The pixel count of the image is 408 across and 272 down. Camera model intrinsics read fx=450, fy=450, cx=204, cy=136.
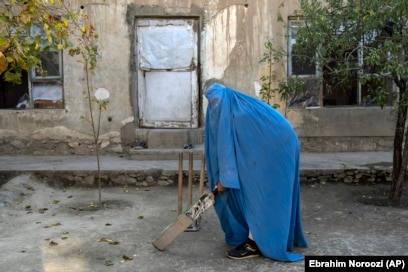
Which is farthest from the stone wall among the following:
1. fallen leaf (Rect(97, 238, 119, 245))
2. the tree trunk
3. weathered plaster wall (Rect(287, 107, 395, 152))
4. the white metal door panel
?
fallen leaf (Rect(97, 238, 119, 245))

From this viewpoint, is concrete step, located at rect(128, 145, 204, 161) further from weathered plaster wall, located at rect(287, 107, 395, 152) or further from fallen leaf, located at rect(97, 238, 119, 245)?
fallen leaf, located at rect(97, 238, 119, 245)

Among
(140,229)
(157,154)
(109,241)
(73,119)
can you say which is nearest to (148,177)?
(157,154)

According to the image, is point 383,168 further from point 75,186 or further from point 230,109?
point 75,186

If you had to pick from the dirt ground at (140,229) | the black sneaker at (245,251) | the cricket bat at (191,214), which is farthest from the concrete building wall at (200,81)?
the black sneaker at (245,251)

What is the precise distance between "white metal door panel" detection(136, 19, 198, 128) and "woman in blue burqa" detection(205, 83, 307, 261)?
425 centimetres

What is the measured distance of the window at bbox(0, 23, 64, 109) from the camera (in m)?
8.10

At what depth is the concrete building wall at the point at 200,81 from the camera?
7.75 metres

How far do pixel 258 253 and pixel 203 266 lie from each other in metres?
0.50

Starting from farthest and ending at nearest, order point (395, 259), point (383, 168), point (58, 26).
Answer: point (383, 168) < point (58, 26) < point (395, 259)

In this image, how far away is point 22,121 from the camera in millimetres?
7914

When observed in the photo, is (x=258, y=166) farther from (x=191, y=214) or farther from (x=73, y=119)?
(x=73, y=119)

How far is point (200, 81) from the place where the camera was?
7.99 metres

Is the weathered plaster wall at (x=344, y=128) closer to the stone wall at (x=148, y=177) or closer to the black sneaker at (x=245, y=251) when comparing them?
the stone wall at (x=148, y=177)

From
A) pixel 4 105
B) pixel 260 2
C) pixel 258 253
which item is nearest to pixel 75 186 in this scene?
pixel 4 105
